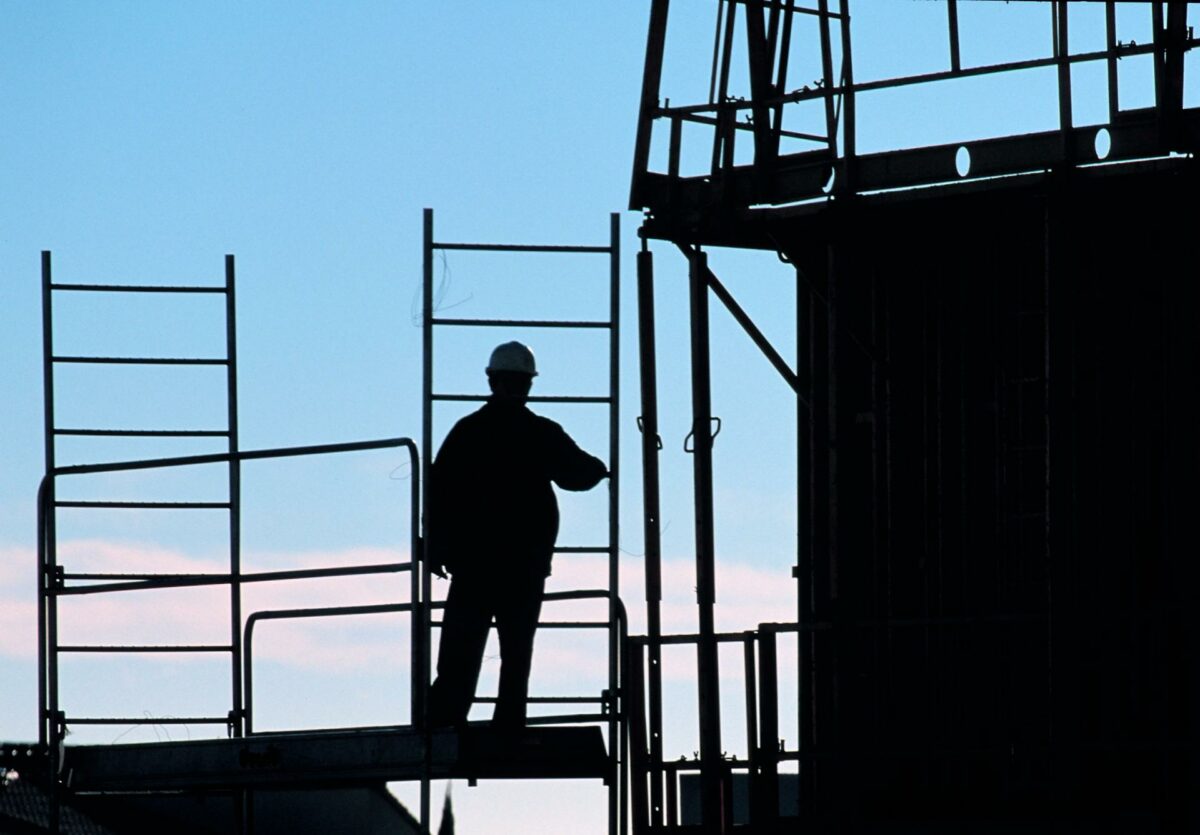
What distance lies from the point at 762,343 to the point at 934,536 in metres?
1.81

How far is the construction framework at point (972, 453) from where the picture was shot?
44.7 feet

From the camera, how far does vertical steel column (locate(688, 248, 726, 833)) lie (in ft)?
47.2

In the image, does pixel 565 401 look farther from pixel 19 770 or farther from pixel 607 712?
pixel 19 770

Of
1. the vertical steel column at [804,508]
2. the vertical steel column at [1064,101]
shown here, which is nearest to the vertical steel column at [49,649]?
the vertical steel column at [804,508]

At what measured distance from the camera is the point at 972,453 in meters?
15.1

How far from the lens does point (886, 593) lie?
15.3m

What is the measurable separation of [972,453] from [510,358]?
9.83ft

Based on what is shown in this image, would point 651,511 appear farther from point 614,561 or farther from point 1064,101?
point 1064,101

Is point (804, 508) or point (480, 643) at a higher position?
point (804, 508)

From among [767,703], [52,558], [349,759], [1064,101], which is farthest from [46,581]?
[1064,101]

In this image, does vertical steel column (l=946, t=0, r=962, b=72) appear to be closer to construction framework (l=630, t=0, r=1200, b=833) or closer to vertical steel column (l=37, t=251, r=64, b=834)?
construction framework (l=630, t=0, r=1200, b=833)

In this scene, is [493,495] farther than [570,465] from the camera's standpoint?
No

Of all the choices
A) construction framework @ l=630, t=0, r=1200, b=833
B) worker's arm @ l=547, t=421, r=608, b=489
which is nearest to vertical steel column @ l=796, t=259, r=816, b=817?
construction framework @ l=630, t=0, r=1200, b=833

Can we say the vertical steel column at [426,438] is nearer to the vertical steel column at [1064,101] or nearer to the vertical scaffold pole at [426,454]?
the vertical scaffold pole at [426,454]
